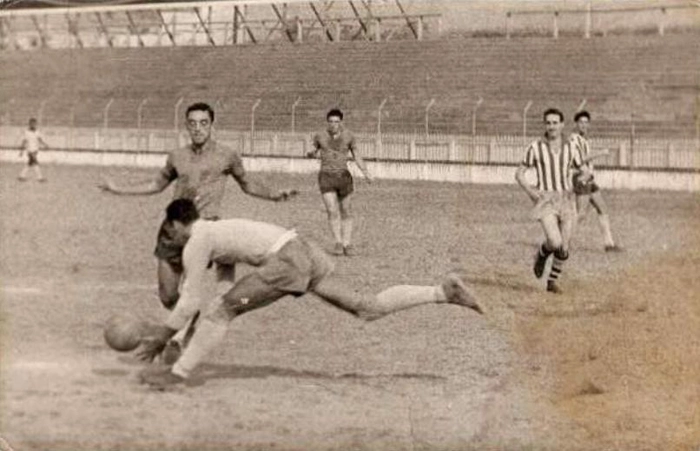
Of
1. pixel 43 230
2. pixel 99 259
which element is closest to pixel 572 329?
pixel 99 259

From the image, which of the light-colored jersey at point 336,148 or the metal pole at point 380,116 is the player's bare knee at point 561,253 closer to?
the metal pole at point 380,116

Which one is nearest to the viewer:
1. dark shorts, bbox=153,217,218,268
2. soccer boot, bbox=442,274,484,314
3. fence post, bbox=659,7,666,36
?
dark shorts, bbox=153,217,218,268

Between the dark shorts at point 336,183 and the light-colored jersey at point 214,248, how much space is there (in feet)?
6.66

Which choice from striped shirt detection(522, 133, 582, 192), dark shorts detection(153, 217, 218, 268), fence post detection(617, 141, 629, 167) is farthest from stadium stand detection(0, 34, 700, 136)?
dark shorts detection(153, 217, 218, 268)

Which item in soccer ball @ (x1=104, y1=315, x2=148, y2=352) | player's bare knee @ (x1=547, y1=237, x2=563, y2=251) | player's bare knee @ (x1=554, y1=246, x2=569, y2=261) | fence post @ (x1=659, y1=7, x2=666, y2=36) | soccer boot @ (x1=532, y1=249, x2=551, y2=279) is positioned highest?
fence post @ (x1=659, y1=7, x2=666, y2=36)

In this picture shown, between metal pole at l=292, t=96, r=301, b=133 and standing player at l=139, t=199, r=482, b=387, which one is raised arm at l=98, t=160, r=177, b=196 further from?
metal pole at l=292, t=96, r=301, b=133

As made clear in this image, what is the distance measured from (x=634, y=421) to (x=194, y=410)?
265 cm

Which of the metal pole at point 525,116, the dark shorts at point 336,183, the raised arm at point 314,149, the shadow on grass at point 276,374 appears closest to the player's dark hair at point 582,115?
the metal pole at point 525,116

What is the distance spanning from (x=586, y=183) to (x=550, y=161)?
0.90 meters

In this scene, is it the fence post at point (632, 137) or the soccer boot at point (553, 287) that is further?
the fence post at point (632, 137)

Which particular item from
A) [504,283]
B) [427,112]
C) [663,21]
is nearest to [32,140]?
[427,112]

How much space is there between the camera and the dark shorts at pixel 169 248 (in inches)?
259

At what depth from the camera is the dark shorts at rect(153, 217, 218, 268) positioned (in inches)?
259

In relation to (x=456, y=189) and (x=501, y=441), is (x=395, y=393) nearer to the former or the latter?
(x=501, y=441)
